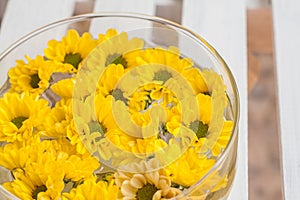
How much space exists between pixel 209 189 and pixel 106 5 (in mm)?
293

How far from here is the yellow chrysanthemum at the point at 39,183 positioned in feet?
1.53

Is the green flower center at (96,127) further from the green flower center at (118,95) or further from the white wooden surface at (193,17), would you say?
the white wooden surface at (193,17)

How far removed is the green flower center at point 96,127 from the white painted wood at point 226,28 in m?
0.15

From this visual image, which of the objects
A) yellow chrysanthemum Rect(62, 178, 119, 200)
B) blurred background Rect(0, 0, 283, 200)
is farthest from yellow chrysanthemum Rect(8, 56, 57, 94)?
blurred background Rect(0, 0, 283, 200)

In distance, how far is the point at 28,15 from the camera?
70 centimetres

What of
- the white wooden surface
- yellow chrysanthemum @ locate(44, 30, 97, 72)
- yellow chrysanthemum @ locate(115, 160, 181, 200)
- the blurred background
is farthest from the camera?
the blurred background

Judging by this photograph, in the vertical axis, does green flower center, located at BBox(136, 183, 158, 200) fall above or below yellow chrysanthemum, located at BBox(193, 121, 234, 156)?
below

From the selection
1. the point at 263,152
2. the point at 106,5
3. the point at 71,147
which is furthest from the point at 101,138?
the point at 263,152

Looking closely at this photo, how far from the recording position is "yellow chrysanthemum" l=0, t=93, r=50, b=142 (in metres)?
0.51

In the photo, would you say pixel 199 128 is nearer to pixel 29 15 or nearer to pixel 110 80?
pixel 110 80

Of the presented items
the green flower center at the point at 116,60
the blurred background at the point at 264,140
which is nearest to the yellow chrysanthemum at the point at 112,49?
the green flower center at the point at 116,60

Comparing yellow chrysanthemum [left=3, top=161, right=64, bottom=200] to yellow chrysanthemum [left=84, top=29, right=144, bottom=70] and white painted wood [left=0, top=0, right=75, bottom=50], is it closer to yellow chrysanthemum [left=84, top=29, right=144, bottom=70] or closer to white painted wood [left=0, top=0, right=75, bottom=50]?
yellow chrysanthemum [left=84, top=29, right=144, bottom=70]

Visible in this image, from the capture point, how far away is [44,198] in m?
0.47

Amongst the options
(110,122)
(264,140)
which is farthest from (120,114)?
(264,140)
